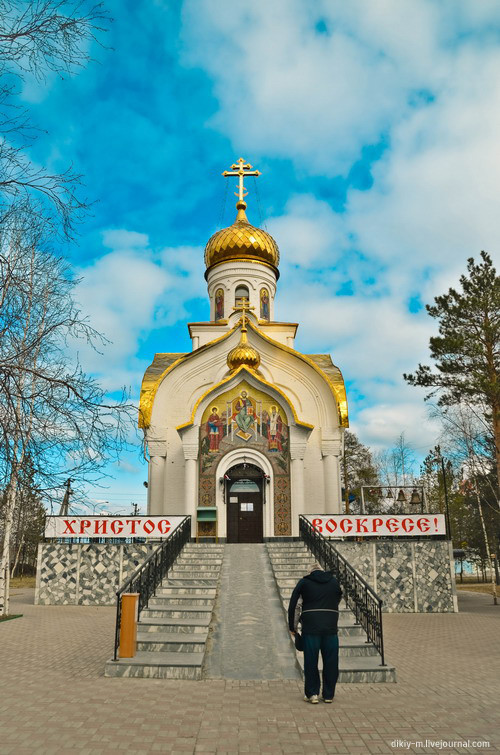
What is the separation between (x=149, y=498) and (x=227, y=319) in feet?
25.9

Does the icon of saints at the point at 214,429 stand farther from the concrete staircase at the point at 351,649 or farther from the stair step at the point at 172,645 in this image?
the stair step at the point at 172,645

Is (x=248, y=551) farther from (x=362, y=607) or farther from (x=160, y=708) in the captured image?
(x=160, y=708)

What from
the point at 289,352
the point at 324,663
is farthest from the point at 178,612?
the point at 289,352

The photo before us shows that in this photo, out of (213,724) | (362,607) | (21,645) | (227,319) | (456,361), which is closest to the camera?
(213,724)

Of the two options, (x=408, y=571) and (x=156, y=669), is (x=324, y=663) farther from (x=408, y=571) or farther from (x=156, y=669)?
(x=408, y=571)

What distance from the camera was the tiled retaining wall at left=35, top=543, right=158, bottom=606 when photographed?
1408cm

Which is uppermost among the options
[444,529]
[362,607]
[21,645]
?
[444,529]

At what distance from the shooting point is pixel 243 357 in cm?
1847

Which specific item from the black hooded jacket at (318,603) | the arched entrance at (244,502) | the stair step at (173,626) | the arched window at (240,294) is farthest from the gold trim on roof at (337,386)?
the black hooded jacket at (318,603)

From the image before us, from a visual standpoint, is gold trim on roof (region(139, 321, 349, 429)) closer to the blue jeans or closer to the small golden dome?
the small golden dome

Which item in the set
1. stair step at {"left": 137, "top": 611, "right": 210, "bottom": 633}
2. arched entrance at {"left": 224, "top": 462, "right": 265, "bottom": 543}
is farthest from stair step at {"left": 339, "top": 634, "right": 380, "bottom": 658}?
arched entrance at {"left": 224, "top": 462, "right": 265, "bottom": 543}

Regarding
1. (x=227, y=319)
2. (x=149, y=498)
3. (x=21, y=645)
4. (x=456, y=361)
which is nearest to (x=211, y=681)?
(x=21, y=645)

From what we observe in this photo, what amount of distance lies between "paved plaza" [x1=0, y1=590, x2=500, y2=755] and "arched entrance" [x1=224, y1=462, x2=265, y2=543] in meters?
8.59

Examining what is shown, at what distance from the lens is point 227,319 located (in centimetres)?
2228
